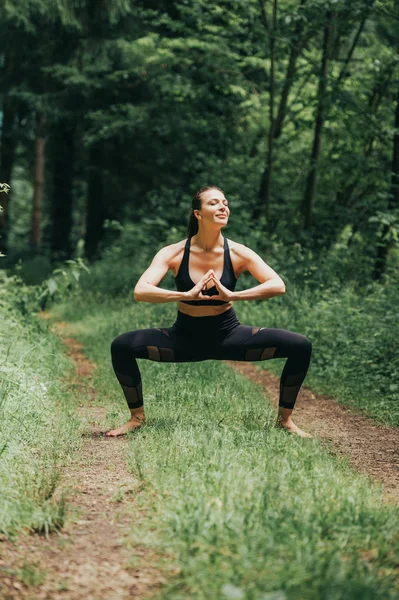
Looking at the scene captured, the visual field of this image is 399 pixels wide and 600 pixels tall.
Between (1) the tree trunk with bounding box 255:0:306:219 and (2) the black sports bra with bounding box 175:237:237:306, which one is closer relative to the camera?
(2) the black sports bra with bounding box 175:237:237:306

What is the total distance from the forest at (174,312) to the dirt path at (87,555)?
0.01 m

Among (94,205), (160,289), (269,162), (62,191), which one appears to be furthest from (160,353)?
(62,191)

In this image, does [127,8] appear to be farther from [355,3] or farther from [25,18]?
[355,3]

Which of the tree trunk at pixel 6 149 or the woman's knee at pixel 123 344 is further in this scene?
the tree trunk at pixel 6 149

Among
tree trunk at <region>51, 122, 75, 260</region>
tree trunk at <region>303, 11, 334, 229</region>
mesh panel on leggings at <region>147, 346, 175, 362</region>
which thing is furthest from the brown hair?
tree trunk at <region>51, 122, 75, 260</region>

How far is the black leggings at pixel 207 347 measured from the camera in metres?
5.68

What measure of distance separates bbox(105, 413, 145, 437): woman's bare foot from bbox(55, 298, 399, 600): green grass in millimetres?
90

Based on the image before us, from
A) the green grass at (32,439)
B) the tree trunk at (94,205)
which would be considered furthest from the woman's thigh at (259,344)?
the tree trunk at (94,205)

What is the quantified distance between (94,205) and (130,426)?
17200mm

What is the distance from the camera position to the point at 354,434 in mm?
6258

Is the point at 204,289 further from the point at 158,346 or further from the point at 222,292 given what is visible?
the point at 158,346

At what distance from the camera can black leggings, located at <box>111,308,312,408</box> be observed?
568 cm

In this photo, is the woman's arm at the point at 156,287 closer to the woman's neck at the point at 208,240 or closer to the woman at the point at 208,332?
the woman at the point at 208,332

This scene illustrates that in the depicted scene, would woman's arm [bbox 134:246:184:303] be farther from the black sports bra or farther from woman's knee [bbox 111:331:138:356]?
woman's knee [bbox 111:331:138:356]
